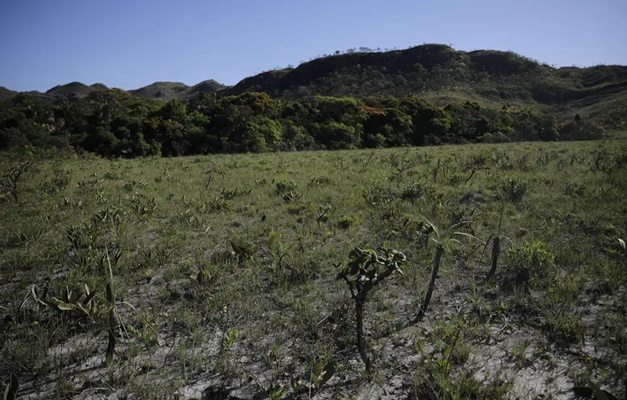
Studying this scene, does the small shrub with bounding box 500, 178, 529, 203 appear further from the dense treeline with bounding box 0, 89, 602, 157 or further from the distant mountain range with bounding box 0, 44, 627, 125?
the distant mountain range with bounding box 0, 44, 627, 125

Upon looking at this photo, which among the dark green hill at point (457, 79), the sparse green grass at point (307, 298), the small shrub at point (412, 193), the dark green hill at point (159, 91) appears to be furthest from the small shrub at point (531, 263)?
the dark green hill at point (159, 91)

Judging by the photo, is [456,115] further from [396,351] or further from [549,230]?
[396,351]

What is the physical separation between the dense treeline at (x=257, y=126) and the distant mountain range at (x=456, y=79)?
69.3ft

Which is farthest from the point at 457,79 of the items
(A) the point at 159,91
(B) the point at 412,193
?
(A) the point at 159,91

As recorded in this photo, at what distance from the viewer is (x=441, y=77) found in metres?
77.1

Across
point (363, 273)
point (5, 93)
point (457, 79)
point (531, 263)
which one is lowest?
point (531, 263)

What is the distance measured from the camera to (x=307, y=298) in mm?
3906

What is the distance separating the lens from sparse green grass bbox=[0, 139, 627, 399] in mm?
2674

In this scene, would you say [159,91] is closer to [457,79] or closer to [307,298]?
[457,79]

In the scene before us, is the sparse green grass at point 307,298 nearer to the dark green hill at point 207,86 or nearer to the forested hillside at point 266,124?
the forested hillside at point 266,124

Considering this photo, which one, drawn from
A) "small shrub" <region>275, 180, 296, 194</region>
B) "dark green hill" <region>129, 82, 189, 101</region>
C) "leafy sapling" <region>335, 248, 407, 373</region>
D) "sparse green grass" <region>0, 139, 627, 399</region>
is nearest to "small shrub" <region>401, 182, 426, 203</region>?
"sparse green grass" <region>0, 139, 627, 399</region>

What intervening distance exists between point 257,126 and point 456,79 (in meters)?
64.1

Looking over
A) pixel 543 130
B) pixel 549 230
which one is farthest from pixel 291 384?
pixel 543 130

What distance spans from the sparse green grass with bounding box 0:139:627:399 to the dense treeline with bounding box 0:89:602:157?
74.3ft
